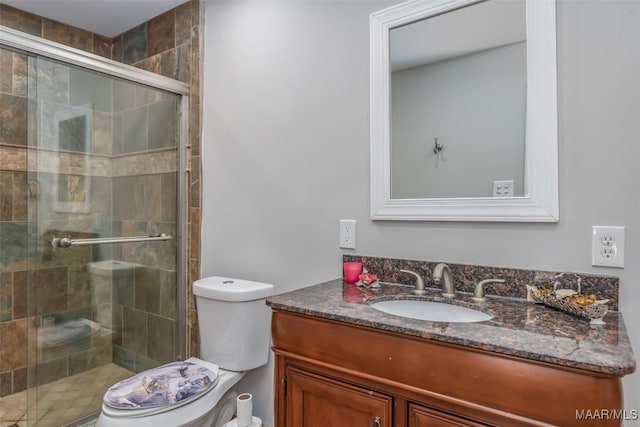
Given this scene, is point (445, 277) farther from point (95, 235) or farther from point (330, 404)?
point (95, 235)

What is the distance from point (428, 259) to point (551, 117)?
0.61m

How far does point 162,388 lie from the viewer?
1373mm

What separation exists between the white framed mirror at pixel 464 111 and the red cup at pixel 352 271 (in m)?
0.21

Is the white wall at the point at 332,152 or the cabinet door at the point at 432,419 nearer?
the cabinet door at the point at 432,419

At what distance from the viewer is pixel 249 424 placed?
1495 millimetres

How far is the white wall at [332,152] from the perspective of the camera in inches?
42.3

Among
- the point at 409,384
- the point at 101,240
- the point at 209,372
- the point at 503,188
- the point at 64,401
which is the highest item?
the point at 503,188

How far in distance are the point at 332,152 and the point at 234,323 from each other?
34.3 inches

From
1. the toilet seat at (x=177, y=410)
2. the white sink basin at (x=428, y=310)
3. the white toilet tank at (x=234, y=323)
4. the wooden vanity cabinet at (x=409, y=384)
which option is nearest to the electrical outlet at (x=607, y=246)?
the white sink basin at (x=428, y=310)

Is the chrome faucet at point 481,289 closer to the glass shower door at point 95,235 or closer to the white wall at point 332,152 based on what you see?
the white wall at point 332,152

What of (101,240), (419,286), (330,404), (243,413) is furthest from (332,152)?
(101,240)

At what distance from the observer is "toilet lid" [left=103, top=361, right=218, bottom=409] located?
4.29 feet

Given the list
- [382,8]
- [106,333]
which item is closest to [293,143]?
[382,8]

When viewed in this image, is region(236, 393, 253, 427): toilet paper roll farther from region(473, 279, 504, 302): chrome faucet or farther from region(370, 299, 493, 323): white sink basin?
region(473, 279, 504, 302): chrome faucet
